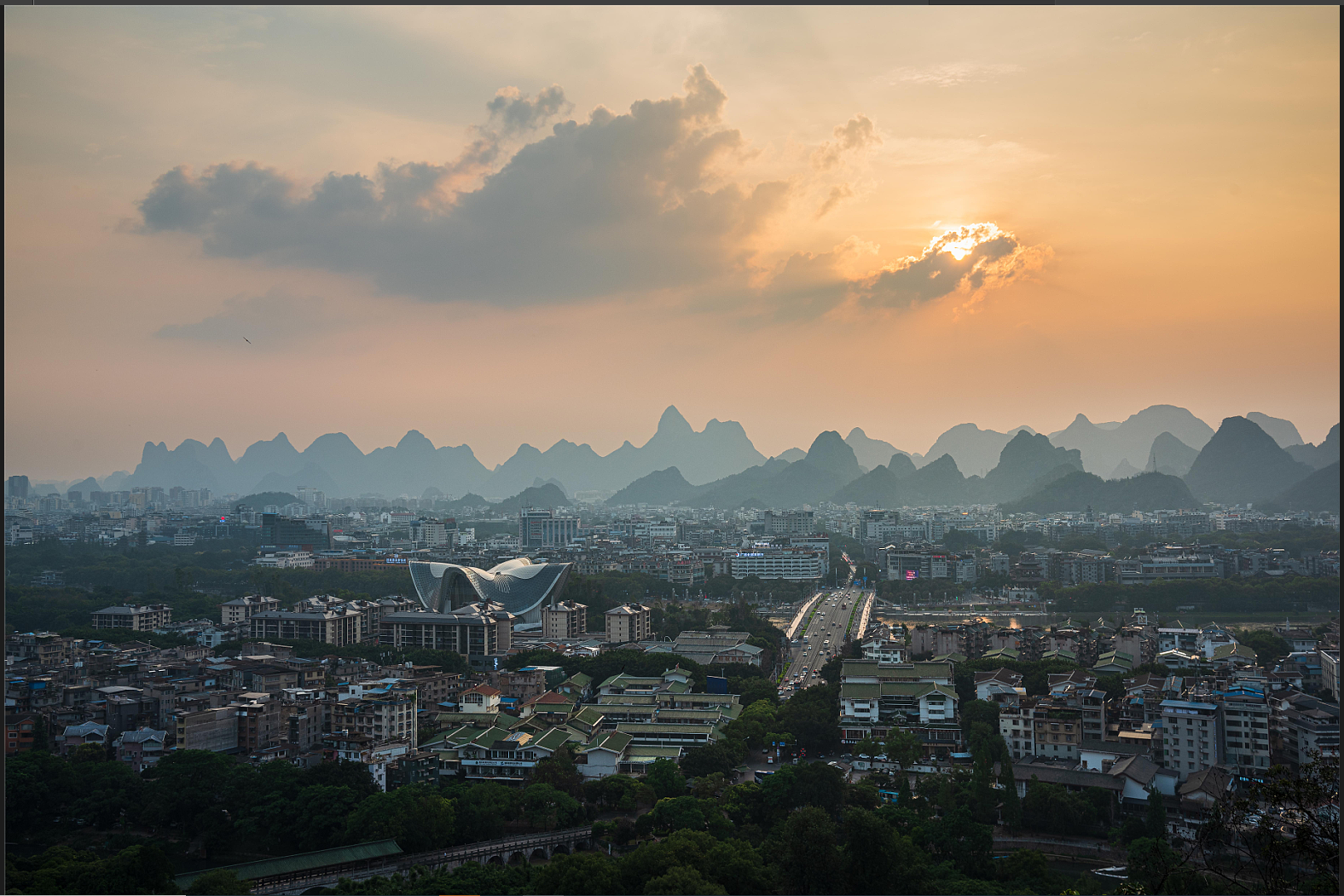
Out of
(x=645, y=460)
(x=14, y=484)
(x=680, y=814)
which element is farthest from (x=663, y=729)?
(x=645, y=460)

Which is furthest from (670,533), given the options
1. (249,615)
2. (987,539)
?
(249,615)

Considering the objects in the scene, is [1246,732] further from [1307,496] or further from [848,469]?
[848,469]

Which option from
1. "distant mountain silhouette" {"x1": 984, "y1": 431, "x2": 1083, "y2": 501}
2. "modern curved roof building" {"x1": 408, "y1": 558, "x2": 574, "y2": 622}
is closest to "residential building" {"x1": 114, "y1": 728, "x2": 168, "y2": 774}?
"modern curved roof building" {"x1": 408, "y1": 558, "x2": 574, "y2": 622}

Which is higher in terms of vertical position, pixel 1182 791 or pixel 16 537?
pixel 16 537

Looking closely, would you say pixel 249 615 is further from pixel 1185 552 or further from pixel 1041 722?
pixel 1185 552

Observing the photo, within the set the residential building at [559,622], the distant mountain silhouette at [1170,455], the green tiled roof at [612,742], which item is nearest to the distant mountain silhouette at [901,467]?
the distant mountain silhouette at [1170,455]

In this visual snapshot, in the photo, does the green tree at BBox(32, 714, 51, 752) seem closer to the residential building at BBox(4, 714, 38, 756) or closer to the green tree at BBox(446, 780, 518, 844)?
the residential building at BBox(4, 714, 38, 756)
